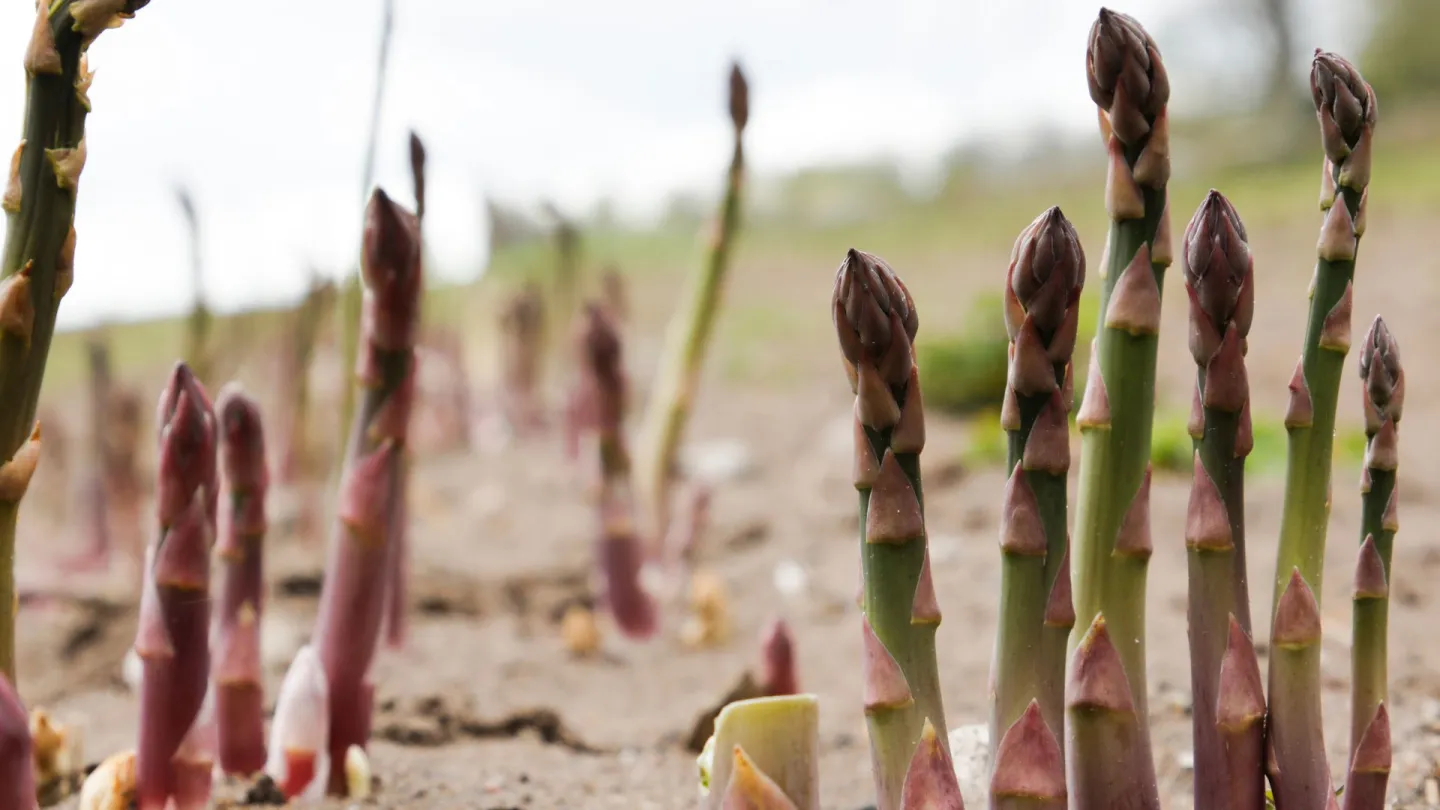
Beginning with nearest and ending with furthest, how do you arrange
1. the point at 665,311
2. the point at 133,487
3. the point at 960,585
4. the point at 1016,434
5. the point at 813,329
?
the point at 1016,434 < the point at 960,585 < the point at 133,487 < the point at 813,329 < the point at 665,311

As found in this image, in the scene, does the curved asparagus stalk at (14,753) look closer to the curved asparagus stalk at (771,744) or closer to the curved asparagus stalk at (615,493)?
the curved asparagus stalk at (771,744)

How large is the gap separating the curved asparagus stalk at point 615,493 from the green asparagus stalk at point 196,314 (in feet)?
4.31

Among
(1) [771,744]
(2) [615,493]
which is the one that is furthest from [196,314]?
(1) [771,744]

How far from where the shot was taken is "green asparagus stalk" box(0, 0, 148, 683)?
1435 mm

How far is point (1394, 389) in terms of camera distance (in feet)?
5.02

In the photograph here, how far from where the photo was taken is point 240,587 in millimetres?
2154

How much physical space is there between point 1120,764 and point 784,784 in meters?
0.45

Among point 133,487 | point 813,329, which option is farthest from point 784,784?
point 813,329

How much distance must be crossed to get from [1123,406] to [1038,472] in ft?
0.49

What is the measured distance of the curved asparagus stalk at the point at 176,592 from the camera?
177cm

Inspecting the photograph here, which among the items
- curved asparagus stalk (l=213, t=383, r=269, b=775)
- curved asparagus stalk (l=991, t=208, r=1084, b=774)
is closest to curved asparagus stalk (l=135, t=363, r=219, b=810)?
curved asparagus stalk (l=213, t=383, r=269, b=775)

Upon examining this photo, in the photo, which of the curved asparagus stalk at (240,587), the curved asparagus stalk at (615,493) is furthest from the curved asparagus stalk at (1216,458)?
the curved asparagus stalk at (615,493)

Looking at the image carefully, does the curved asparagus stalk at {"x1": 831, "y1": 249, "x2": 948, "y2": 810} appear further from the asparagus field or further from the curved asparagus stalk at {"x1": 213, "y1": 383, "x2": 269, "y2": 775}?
the curved asparagus stalk at {"x1": 213, "y1": 383, "x2": 269, "y2": 775}

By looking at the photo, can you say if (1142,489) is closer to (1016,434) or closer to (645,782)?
(1016,434)
